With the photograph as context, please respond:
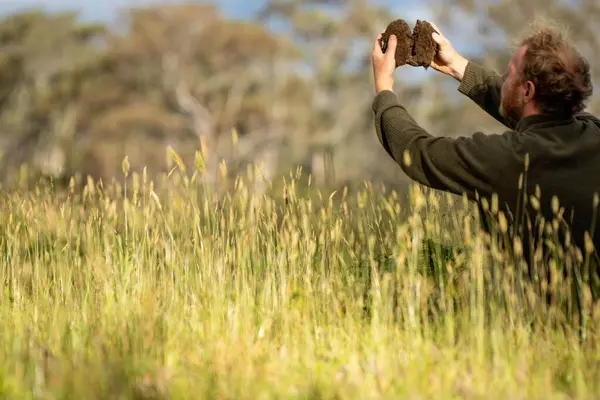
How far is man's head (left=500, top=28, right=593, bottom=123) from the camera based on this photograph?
2.88 meters

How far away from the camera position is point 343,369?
261 cm

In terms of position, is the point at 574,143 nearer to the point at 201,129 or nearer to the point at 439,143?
the point at 439,143

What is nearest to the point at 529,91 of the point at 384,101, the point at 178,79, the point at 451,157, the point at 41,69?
the point at 451,157

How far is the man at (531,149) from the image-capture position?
2.82m

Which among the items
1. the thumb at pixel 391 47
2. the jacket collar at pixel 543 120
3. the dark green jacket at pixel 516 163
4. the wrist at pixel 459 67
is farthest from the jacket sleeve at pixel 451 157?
the wrist at pixel 459 67

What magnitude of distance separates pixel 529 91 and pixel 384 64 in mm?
509

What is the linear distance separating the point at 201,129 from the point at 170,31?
10.0ft

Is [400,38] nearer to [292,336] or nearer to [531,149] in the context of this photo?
[531,149]

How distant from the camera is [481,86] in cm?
359

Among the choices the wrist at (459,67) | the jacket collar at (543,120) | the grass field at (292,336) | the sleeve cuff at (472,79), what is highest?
the wrist at (459,67)

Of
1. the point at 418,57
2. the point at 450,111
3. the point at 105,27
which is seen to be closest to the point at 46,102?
the point at 105,27

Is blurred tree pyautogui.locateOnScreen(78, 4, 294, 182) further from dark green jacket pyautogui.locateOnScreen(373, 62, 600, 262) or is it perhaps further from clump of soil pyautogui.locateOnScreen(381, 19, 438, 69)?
dark green jacket pyautogui.locateOnScreen(373, 62, 600, 262)

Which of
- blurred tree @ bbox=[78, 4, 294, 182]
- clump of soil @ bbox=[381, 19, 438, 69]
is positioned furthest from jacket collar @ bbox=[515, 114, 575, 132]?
blurred tree @ bbox=[78, 4, 294, 182]

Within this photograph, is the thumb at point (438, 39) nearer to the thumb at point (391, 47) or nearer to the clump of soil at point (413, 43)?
the clump of soil at point (413, 43)
